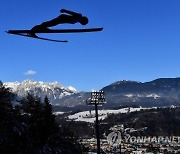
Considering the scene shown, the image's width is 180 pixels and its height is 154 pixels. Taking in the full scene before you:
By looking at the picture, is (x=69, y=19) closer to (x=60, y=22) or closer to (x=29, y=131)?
(x=60, y=22)

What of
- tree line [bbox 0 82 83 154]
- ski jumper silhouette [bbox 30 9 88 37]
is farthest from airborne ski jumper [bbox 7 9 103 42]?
tree line [bbox 0 82 83 154]

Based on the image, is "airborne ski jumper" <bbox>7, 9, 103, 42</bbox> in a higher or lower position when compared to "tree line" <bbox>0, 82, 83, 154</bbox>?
higher

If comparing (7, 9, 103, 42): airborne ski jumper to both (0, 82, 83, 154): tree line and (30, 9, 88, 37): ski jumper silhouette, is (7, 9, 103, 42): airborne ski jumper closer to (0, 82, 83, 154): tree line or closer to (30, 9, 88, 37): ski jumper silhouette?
(30, 9, 88, 37): ski jumper silhouette

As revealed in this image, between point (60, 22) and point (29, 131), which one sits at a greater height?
point (60, 22)

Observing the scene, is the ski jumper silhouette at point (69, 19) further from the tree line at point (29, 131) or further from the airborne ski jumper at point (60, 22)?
the tree line at point (29, 131)

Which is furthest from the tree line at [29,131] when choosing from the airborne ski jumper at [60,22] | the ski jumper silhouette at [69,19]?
the ski jumper silhouette at [69,19]

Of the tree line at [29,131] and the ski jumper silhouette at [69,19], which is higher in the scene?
the ski jumper silhouette at [69,19]

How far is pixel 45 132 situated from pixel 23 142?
19831 millimetres

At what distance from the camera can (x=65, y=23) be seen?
10117 mm

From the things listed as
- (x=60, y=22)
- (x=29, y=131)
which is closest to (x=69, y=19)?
(x=60, y=22)

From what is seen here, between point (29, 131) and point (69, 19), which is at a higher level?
point (69, 19)

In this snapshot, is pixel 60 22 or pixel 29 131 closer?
pixel 60 22

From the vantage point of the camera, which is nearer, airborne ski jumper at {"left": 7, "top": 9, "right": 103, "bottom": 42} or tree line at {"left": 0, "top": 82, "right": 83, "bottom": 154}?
airborne ski jumper at {"left": 7, "top": 9, "right": 103, "bottom": 42}

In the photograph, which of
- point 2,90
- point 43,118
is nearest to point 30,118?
point 43,118
